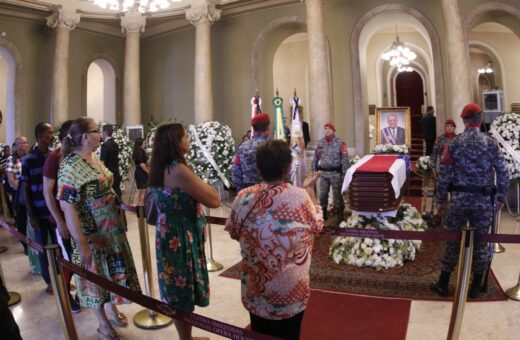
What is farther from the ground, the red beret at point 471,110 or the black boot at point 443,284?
the red beret at point 471,110

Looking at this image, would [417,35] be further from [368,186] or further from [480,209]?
[480,209]

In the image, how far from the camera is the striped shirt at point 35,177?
425cm

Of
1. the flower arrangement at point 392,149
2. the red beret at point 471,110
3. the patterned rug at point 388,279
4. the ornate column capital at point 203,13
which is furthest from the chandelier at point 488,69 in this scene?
the red beret at point 471,110

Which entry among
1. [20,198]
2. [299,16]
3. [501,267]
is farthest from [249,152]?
[299,16]

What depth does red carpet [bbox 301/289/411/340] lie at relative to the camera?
10.9 ft

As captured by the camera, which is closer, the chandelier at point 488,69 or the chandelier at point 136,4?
the chandelier at point 136,4

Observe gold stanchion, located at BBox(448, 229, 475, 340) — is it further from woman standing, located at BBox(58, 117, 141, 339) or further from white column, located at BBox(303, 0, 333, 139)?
white column, located at BBox(303, 0, 333, 139)

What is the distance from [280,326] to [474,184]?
269 centimetres

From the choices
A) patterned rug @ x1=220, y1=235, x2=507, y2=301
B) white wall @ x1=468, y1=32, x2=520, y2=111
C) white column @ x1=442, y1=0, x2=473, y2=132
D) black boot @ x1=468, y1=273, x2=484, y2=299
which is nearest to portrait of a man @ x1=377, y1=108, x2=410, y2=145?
white column @ x1=442, y1=0, x2=473, y2=132

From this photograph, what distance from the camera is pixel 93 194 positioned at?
10.0 ft

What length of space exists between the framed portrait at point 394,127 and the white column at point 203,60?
4832mm

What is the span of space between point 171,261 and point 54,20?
37.9ft

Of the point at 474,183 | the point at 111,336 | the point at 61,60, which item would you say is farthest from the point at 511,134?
the point at 61,60

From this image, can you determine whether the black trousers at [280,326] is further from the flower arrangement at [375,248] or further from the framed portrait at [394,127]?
the framed portrait at [394,127]
